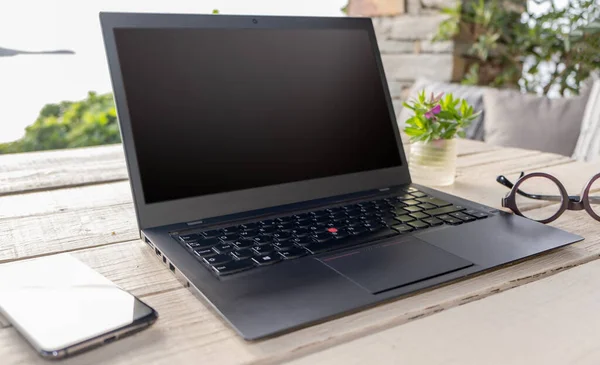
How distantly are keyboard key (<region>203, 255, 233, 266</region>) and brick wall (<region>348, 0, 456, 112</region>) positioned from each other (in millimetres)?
2246

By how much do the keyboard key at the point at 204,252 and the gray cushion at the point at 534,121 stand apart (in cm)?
182

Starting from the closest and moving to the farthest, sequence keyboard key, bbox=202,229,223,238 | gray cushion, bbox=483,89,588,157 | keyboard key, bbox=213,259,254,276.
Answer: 1. keyboard key, bbox=213,259,254,276
2. keyboard key, bbox=202,229,223,238
3. gray cushion, bbox=483,89,588,157

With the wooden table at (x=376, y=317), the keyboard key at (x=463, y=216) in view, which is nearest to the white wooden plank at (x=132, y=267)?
the wooden table at (x=376, y=317)

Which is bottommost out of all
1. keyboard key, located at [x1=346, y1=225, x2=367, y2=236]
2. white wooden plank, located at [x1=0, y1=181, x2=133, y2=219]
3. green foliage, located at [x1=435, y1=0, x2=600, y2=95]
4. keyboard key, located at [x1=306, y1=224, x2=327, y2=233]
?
keyboard key, located at [x1=346, y1=225, x2=367, y2=236]

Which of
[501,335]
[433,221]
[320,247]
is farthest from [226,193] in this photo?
[501,335]

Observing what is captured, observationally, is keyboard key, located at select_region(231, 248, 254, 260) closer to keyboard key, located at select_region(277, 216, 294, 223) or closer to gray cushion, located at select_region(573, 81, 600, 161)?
keyboard key, located at select_region(277, 216, 294, 223)

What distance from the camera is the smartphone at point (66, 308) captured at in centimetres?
47

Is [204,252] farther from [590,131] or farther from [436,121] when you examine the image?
[590,131]

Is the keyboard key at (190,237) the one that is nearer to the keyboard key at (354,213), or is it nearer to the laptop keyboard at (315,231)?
the laptop keyboard at (315,231)

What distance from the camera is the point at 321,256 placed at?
2.12 feet

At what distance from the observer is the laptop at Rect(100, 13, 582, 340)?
0.59 m

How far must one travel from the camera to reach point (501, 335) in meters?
0.51

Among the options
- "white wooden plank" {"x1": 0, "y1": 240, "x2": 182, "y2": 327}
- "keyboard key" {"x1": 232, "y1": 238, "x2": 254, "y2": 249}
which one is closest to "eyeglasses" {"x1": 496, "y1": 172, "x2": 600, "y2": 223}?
"keyboard key" {"x1": 232, "y1": 238, "x2": 254, "y2": 249}

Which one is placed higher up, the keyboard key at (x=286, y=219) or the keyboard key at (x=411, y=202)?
the keyboard key at (x=286, y=219)
